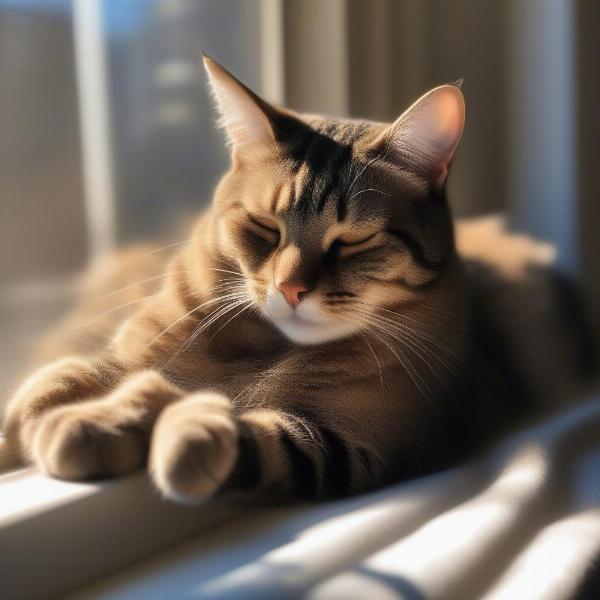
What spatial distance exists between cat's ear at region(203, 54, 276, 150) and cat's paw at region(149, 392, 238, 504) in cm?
46

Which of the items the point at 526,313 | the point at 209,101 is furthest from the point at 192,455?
the point at 526,313

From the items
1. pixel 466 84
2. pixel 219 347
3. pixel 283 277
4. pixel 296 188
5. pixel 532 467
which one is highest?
pixel 466 84

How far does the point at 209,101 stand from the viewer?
1.37 meters

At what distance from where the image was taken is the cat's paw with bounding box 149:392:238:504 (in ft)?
2.43

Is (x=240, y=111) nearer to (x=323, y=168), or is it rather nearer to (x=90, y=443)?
(x=323, y=168)

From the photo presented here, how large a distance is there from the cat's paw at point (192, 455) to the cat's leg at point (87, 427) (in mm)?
47

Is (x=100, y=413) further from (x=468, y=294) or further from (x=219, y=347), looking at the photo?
(x=468, y=294)

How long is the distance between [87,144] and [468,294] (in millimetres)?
646

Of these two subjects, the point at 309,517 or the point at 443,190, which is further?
the point at 443,190

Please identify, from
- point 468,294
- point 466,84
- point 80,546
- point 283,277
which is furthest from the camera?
A: point 466,84

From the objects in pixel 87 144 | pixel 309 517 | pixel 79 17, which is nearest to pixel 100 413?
pixel 309 517

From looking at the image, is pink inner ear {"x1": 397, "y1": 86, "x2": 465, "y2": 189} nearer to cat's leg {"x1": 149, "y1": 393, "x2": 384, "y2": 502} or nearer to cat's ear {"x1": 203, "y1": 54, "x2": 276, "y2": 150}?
cat's ear {"x1": 203, "y1": 54, "x2": 276, "y2": 150}

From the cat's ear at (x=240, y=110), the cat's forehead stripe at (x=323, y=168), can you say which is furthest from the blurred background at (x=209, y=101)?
the cat's forehead stripe at (x=323, y=168)

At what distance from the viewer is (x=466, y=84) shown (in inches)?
65.6
